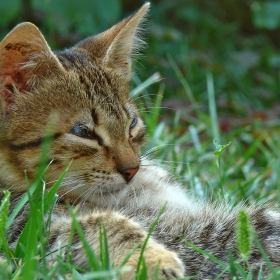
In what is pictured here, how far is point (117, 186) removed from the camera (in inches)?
83.4

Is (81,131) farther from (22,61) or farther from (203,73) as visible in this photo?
(203,73)

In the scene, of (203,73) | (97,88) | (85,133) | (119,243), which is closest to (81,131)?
(85,133)

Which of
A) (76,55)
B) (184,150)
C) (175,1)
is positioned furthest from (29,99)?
(175,1)

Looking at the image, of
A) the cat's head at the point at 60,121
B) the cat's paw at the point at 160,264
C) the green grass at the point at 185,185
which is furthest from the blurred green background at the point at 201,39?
the cat's paw at the point at 160,264

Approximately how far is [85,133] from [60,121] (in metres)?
0.11

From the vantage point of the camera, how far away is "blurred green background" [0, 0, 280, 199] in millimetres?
3285

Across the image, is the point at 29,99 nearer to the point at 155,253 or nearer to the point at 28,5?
the point at 155,253

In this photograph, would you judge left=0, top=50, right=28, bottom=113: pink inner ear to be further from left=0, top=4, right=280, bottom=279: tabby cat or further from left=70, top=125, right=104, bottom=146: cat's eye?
left=70, top=125, right=104, bottom=146: cat's eye

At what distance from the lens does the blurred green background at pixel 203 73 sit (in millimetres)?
3285

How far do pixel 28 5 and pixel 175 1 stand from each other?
→ 1.42m

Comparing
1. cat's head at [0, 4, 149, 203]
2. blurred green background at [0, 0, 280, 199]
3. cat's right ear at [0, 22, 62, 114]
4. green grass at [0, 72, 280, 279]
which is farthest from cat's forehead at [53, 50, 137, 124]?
blurred green background at [0, 0, 280, 199]

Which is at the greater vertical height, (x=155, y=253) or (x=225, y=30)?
(x=155, y=253)

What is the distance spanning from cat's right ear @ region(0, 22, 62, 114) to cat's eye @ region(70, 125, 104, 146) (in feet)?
0.88

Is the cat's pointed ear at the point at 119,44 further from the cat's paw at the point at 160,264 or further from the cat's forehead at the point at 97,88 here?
the cat's paw at the point at 160,264
